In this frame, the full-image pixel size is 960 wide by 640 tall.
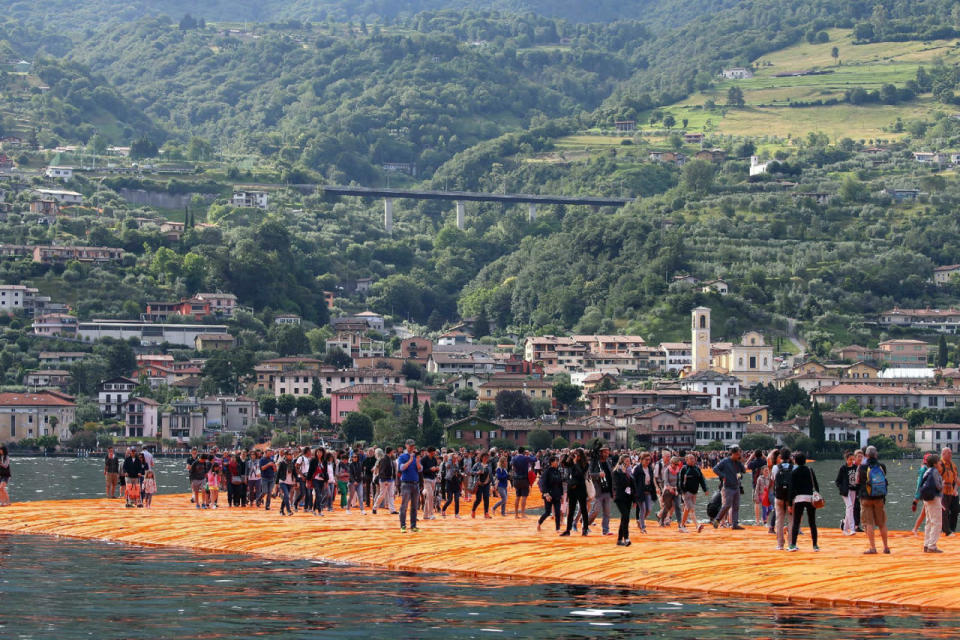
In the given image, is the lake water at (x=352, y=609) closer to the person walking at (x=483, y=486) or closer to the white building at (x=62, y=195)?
the person walking at (x=483, y=486)

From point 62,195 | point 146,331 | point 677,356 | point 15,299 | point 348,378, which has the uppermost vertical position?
point 62,195

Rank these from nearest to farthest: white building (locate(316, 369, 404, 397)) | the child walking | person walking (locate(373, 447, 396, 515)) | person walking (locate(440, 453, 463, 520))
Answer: person walking (locate(373, 447, 396, 515)), person walking (locate(440, 453, 463, 520)), the child walking, white building (locate(316, 369, 404, 397))

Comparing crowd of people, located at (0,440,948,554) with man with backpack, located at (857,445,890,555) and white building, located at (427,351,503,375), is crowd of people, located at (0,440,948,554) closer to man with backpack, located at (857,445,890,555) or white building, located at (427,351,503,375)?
man with backpack, located at (857,445,890,555)

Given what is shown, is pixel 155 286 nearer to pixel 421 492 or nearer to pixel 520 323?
pixel 520 323

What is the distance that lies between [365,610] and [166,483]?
171ft

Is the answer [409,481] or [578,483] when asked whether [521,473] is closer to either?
[409,481]

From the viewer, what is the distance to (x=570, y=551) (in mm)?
32062

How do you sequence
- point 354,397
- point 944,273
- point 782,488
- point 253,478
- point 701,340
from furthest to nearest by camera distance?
1. point 944,273
2. point 701,340
3. point 354,397
4. point 253,478
5. point 782,488

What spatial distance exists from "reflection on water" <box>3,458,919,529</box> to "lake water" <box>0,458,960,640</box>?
67.2 feet

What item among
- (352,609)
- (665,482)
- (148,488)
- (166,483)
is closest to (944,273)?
(166,483)

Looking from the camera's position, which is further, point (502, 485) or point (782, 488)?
point (502, 485)

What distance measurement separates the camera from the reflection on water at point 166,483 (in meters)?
55.8

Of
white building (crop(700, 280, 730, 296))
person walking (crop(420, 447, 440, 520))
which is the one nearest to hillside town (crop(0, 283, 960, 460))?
white building (crop(700, 280, 730, 296))

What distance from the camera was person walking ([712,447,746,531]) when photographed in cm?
3525
